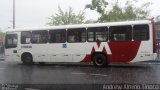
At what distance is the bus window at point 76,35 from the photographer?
21.9 metres

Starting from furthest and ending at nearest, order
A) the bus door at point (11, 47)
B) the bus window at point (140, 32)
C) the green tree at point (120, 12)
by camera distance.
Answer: the green tree at point (120, 12), the bus door at point (11, 47), the bus window at point (140, 32)

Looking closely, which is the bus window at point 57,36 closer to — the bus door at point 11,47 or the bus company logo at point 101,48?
the bus company logo at point 101,48

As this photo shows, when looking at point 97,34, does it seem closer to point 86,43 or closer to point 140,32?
point 86,43

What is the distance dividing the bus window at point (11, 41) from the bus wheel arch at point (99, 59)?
19.3 feet

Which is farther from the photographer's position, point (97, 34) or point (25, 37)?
point (25, 37)

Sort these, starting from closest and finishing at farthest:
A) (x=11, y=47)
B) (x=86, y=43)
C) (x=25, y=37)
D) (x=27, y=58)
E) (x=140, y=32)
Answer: (x=140, y=32) → (x=86, y=43) → (x=25, y=37) → (x=27, y=58) → (x=11, y=47)

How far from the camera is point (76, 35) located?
73.1ft

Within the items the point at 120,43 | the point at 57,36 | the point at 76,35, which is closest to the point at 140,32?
the point at 120,43

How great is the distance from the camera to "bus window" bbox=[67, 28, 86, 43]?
2194cm

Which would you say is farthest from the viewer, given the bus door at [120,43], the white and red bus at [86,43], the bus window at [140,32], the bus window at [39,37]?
the bus window at [39,37]

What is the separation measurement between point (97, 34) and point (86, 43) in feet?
2.90

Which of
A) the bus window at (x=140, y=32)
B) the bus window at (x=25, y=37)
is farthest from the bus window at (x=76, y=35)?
the bus window at (x=140, y=32)

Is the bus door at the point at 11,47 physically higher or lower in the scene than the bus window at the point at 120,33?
lower

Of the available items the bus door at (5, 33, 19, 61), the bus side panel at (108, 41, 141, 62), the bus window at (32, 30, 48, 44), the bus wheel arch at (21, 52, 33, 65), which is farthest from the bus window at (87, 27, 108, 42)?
the bus door at (5, 33, 19, 61)
